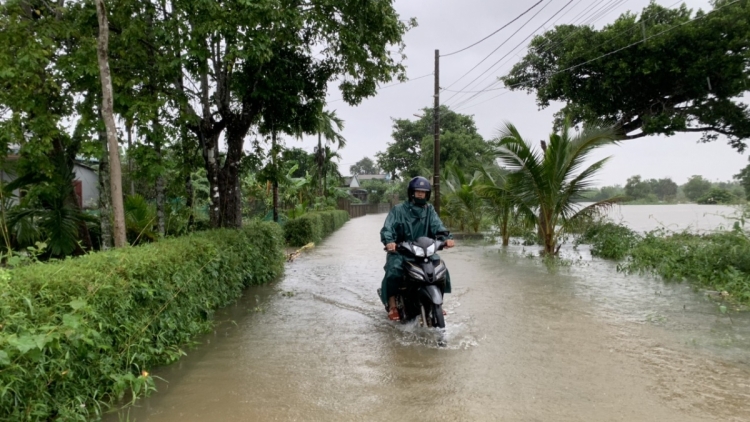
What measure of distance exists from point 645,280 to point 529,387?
245 inches

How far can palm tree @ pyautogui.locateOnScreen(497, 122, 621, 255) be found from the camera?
10602mm

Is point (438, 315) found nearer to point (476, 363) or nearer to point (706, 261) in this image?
point (476, 363)

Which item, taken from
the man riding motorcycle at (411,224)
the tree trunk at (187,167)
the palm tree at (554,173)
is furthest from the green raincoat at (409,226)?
the palm tree at (554,173)

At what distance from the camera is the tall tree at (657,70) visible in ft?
46.7

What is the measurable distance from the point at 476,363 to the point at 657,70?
14.4m

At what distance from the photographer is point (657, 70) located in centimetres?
1489

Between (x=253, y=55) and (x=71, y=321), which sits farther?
(x=253, y=55)

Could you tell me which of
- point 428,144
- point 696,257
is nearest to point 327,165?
Result: point 428,144

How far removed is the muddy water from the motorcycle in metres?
0.30

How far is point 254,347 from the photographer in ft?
16.2

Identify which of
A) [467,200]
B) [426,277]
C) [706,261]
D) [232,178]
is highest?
[232,178]

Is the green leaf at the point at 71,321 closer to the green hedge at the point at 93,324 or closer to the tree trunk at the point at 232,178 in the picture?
the green hedge at the point at 93,324

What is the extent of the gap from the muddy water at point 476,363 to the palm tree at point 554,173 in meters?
3.75

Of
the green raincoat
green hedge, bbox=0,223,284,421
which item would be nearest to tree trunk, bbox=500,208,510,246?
the green raincoat
